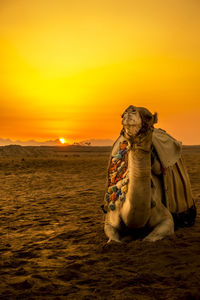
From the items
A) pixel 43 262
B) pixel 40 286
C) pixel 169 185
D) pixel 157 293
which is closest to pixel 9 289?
pixel 40 286

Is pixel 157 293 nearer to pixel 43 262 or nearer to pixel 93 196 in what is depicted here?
pixel 43 262

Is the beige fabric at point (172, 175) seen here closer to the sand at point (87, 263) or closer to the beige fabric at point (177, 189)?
the beige fabric at point (177, 189)

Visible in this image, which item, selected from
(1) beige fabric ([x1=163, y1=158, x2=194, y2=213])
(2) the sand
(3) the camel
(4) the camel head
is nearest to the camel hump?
(3) the camel

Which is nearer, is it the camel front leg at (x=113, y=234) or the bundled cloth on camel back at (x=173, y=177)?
the camel front leg at (x=113, y=234)

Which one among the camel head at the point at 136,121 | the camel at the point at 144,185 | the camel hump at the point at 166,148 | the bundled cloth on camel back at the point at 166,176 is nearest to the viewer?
the camel head at the point at 136,121

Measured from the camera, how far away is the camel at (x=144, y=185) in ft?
11.0

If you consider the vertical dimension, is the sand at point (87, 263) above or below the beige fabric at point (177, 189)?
below

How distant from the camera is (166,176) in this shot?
5.24m

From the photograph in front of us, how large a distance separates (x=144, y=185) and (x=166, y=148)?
178 centimetres

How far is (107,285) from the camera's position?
11.2 feet

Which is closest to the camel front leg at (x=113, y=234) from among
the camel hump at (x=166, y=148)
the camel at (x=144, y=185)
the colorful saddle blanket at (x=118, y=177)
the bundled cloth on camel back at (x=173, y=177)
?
the camel at (x=144, y=185)

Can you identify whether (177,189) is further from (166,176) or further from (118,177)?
(118,177)

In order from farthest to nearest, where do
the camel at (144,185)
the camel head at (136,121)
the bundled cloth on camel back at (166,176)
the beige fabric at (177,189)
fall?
the beige fabric at (177,189), the bundled cloth on camel back at (166,176), the camel at (144,185), the camel head at (136,121)

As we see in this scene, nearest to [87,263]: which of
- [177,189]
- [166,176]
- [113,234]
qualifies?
[113,234]
